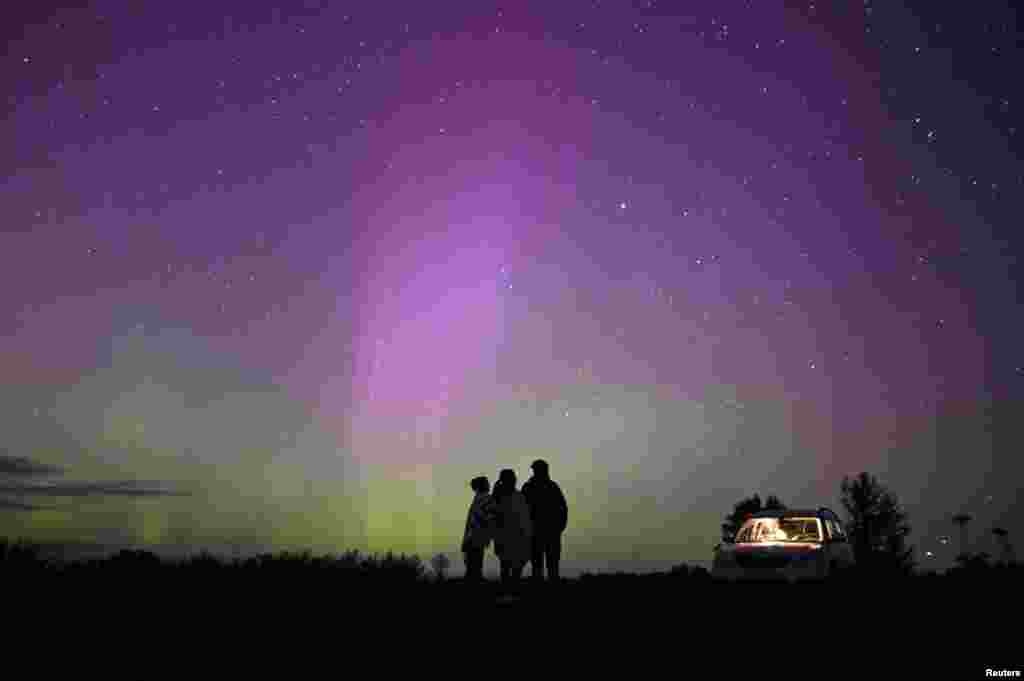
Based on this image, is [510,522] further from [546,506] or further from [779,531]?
[779,531]

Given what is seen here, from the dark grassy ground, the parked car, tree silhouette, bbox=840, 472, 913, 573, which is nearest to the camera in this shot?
the dark grassy ground

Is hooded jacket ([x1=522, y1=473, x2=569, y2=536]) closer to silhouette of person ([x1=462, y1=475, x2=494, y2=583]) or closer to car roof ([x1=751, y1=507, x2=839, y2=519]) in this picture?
silhouette of person ([x1=462, y1=475, x2=494, y2=583])

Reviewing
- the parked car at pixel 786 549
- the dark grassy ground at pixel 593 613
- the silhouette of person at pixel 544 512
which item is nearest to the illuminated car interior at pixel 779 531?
the parked car at pixel 786 549

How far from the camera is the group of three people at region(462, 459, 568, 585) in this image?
18.0 m

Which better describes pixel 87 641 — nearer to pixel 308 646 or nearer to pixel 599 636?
pixel 308 646

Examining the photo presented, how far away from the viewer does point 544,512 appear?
728 inches

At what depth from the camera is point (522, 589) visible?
61.6 feet

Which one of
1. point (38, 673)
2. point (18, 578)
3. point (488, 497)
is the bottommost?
point (38, 673)

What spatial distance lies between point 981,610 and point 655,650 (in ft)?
21.2

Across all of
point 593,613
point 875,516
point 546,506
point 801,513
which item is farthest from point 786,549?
point 875,516

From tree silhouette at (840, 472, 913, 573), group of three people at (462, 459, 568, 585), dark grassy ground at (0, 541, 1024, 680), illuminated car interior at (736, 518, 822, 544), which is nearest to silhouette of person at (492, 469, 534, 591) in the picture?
group of three people at (462, 459, 568, 585)

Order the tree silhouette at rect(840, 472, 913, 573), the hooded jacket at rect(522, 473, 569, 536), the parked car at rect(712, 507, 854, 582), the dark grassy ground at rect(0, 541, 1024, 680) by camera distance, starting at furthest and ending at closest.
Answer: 1. the tree silhouette at rect(840, 472, 913, 573)
2. the hooded jacket at rect(522, 473, 569, 536)
3. the parked car at rect(712, 507, 854, 582)
4. the dark grassy ground at rect(0, 541, 1024, 680)

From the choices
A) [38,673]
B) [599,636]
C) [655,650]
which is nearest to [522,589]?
[599,636]

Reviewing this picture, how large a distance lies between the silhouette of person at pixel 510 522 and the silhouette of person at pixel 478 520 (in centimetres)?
15
